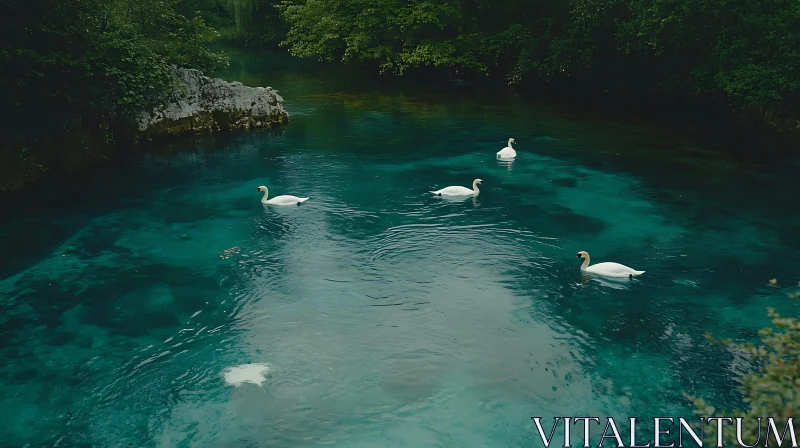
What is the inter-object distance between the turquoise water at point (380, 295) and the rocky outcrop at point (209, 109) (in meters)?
3.62

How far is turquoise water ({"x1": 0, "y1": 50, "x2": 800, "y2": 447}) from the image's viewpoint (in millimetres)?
10812

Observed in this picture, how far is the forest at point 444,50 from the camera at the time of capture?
2136 centimetres

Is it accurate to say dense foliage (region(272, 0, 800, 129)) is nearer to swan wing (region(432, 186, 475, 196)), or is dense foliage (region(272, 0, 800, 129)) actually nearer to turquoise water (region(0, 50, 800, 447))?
turquoise water (region(0, 50, 800, 447))

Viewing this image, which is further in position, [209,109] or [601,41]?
[601,41]

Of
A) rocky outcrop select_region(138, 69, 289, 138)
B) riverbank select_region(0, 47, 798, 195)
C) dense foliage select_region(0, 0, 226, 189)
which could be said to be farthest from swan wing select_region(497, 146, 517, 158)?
dense foliage select_region(0, 0, 226, 189)

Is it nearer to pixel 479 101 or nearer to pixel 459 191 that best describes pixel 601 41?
pixel 479 101

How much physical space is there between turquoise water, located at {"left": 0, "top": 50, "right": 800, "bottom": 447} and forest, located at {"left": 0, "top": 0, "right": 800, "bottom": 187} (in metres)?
2.53

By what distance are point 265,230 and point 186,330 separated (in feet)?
18.7

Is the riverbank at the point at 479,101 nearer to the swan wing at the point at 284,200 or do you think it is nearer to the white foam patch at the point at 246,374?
the swan wing at the point at 284,200

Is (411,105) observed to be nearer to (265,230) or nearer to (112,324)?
(265,230)

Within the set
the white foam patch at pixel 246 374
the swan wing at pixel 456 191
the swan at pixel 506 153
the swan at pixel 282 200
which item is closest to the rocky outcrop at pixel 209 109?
the swan at pixel 282 200

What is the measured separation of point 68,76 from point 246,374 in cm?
1507

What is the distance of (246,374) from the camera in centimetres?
1166

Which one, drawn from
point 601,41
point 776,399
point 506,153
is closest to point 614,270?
point 776,399
